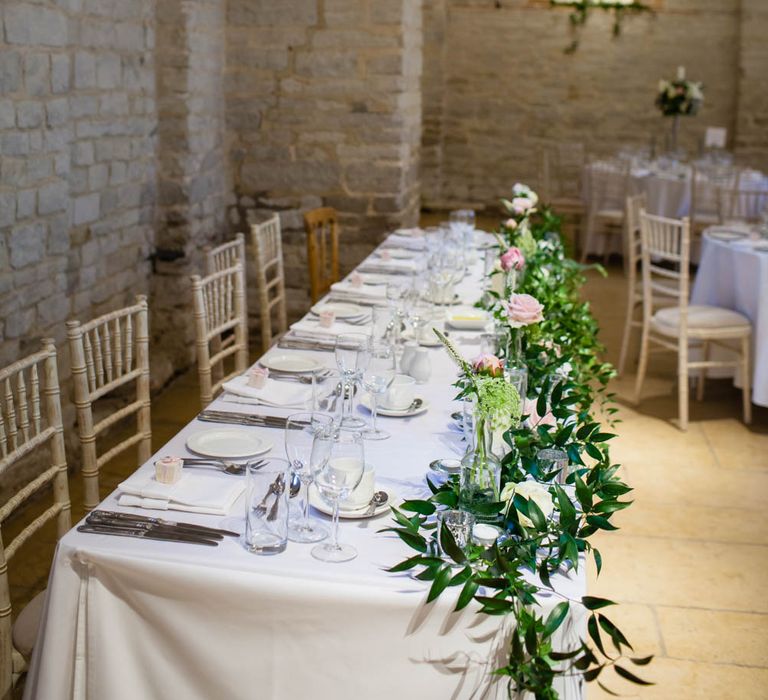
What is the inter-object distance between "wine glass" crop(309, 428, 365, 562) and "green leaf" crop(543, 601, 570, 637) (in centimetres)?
37

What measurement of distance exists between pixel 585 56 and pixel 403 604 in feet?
36.1

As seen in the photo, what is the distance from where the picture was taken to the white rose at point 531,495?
1828 mm

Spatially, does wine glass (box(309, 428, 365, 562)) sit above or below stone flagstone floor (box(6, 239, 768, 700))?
above

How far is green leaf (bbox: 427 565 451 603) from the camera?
1.63 m

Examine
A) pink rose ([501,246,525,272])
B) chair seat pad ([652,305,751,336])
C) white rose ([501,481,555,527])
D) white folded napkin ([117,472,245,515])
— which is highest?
pink rose ([501,246,525,272])

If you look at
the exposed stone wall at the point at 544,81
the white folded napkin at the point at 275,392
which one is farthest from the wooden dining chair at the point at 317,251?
the exposed stone wall at the point at 544,81

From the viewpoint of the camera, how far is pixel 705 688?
2809mm

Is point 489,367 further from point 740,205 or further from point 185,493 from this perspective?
point 740,205

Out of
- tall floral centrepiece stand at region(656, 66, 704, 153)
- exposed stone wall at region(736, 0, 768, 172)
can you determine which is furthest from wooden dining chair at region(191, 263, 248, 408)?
exposed stone wall at region(736, 0, 768, 172)

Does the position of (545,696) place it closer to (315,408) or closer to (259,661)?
(259,661)

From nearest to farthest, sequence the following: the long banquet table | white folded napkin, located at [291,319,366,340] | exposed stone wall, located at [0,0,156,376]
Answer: the long banquet table, white folded napkin, located at [291,319,366,340], exposed stone wall, located at [0,0,156,376]

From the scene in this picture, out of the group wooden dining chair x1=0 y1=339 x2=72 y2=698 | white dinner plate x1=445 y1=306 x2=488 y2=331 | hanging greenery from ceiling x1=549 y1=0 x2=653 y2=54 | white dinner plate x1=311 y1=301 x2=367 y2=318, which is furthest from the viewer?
hanging greenery from ceiling x1=549 y1=0 x2=653 y2=54

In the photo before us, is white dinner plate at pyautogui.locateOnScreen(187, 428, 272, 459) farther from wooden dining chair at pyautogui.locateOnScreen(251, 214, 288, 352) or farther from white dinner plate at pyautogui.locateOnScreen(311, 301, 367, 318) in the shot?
wooden dining chair at pyautogui.locateOnScreen(251, 214, 288, 352)

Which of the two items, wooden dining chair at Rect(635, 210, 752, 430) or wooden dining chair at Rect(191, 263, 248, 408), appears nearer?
wooden dining chair at Rect(191, 263, 248, 408)
